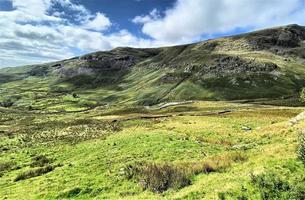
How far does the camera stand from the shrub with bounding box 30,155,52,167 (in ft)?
125

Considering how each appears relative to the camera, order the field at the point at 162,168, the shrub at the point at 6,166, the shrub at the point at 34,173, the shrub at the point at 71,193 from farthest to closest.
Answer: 1. the shrub at the point at 6,166
2. the shrub at the point at 34,173
3. the shrub at the point at 71,193
4. the field at the point at 162,168

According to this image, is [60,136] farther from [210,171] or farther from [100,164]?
[210,171]

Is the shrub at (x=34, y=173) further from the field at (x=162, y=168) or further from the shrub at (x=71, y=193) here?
the shrub at (x=71, y=193)

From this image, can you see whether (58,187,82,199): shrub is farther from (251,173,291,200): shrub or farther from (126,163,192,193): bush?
(251,173,291,200): shrub

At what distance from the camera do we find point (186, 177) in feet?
77.1

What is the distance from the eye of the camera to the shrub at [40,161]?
38.0 metres

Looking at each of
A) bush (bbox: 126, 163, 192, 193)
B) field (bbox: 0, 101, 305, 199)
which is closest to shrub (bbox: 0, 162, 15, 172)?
field (bbox: 0, 101, 305, 199)

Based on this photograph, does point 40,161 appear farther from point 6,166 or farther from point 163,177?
point 163,177

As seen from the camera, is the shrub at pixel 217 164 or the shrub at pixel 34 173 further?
the shrub at pixel 34 173

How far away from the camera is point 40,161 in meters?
39.0

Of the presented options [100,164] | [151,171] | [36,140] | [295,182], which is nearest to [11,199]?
[100,164]

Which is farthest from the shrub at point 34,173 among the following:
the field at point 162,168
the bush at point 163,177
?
the bush at point 163,177

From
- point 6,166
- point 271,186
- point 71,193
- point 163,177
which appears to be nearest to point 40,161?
point 6,166

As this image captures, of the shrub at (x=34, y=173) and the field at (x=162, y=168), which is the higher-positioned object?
the field at (x=162, y=168)
